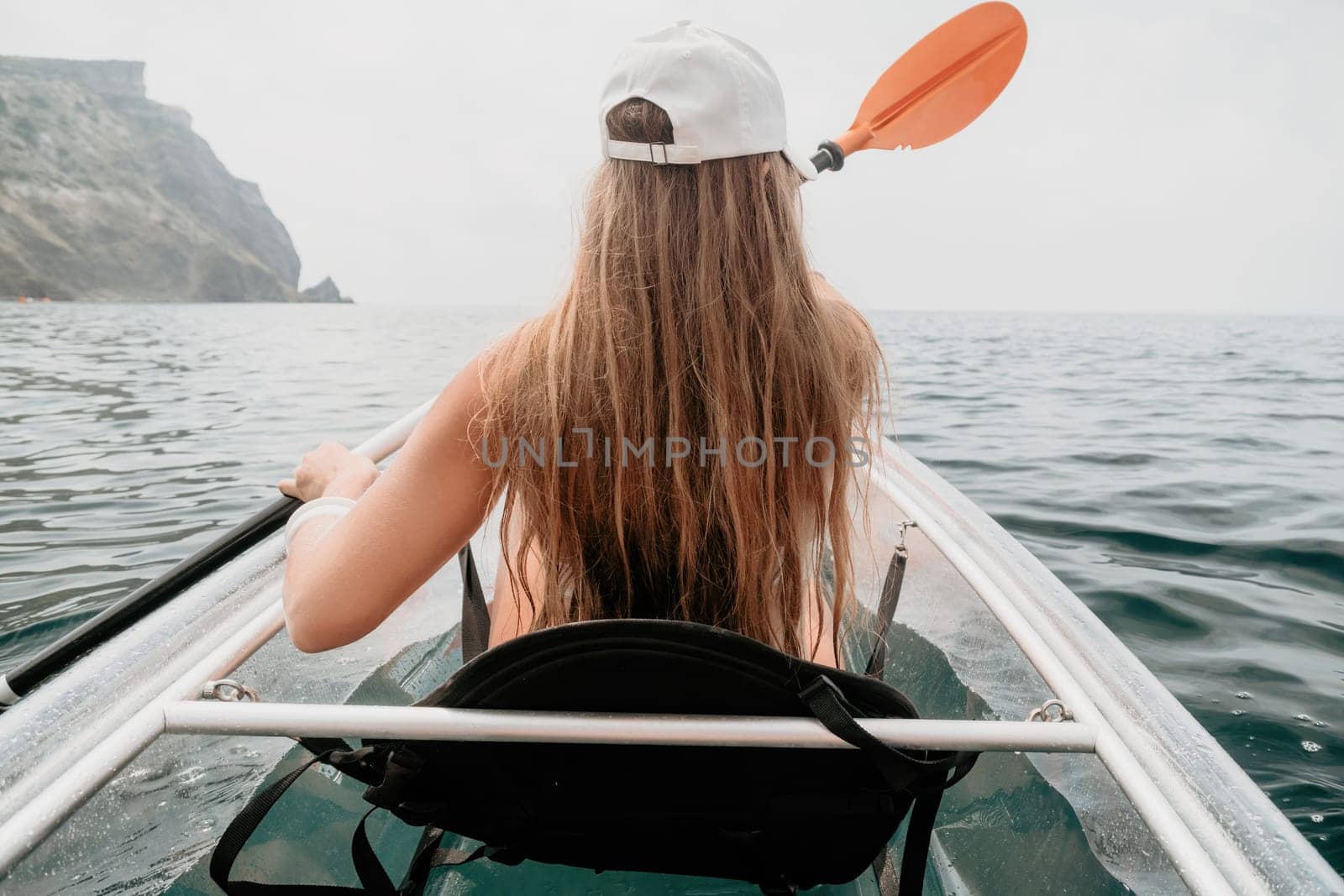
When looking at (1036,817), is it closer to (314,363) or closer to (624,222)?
(624,222)

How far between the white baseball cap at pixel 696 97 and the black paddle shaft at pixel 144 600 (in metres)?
1.22

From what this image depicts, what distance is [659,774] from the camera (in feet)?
2.99

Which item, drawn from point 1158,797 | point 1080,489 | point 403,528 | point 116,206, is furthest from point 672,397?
point 116,206

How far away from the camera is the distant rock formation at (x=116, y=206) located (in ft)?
188

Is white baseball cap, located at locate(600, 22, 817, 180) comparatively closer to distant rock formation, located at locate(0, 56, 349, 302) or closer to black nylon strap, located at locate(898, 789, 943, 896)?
black nylon strap, located at locate(898, 789, 943, 896)

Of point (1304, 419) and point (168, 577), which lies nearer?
point (168, 577)

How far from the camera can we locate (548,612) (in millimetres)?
1104

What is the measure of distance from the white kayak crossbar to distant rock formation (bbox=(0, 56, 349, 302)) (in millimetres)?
68113

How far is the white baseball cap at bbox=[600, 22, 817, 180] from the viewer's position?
998 millimetres

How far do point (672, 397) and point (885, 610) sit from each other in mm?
943

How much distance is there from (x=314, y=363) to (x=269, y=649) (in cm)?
1309

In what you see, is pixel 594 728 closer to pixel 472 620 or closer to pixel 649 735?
pixel 649 735

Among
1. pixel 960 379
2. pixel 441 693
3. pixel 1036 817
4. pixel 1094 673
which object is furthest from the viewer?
pixel 960 379

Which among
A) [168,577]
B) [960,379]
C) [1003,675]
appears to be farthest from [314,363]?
[1003,675]
